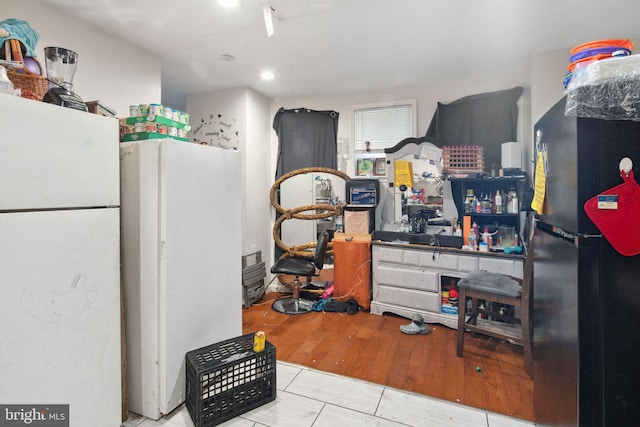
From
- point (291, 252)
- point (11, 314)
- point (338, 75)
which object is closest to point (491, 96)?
point (338, 75)

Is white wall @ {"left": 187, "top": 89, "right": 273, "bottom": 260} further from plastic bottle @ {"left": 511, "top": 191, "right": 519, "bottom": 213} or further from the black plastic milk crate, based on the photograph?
plastic bottle @ {"left": 511, "top": 191, "right": 519, "bottom": 213}

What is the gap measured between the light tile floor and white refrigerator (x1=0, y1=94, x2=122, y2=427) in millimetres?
533

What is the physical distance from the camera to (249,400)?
71.6 inches

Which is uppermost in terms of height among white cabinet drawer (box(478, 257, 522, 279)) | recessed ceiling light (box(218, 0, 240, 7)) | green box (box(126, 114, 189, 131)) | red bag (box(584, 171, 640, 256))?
recessed ceiling light (box(218, 0, 240, 7))

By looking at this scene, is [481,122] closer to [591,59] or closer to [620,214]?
[591,59]

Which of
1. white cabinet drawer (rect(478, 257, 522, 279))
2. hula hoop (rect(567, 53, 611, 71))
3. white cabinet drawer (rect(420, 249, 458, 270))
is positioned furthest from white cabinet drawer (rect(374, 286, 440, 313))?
hula hoop (rect(567, 53, 611, 71))

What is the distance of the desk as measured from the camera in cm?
339

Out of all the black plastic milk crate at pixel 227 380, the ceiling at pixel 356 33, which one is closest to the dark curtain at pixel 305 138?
the ceiling at pixel 356 33

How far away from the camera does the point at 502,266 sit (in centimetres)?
276

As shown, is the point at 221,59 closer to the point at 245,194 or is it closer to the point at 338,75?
the point at 338,75

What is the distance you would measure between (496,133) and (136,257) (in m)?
3.49

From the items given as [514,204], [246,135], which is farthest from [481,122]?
[246,135]

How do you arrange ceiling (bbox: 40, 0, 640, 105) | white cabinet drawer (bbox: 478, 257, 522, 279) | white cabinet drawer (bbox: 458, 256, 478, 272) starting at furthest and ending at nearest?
white cabinet drawer (bbox: 458, 256, 478, 272) → white cabinet drawer (bbox: 478, 257, 522, 279) → ceiling (bbox: 40, 0, 640, 105)

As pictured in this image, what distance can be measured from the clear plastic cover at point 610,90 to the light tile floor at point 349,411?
1663mm
